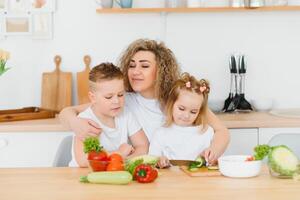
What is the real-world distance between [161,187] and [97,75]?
2.65ft

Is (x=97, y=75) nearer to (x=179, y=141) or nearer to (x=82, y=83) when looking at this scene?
(x=179, y=141)

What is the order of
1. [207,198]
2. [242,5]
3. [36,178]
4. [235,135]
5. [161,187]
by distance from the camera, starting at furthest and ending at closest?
[242,5]
[235,135]
[36,178]
[161,187]
[207,198]

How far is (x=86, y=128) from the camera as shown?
2.67 metres

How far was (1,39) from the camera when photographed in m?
3.81

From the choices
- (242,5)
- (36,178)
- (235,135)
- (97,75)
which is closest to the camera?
(36,178)

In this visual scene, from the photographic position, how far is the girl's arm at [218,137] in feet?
8.78

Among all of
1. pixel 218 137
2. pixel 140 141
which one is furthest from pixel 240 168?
pixel 140 141

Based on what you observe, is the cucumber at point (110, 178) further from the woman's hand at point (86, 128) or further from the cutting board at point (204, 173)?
the woman's hand at point (86, 128)

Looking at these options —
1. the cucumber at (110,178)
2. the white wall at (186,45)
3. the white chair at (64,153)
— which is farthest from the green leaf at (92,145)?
the white wall at (186,45)

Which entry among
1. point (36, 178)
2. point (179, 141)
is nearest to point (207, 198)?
point (36, 178)

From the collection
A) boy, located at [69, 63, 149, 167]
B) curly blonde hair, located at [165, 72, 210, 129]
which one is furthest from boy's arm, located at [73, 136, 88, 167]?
curly blonde hair, located at [165, 72, 210, 129]

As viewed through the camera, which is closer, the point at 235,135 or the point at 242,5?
the point at 235,135

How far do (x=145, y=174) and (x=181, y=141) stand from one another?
2.28 ft

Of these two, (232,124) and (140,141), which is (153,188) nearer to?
Answer: (140,141)
